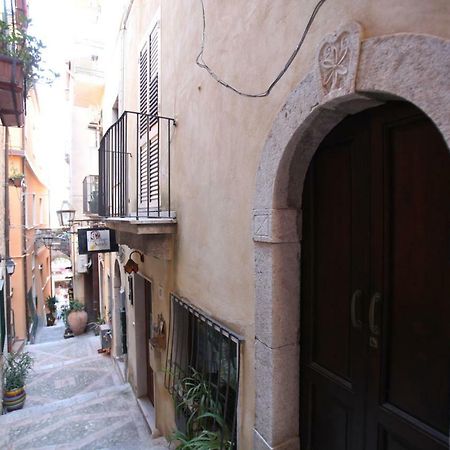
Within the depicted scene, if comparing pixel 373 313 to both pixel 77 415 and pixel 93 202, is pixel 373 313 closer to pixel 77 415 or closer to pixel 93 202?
pixel 77 415

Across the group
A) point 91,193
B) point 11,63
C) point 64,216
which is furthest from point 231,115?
point 64,216

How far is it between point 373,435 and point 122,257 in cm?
667

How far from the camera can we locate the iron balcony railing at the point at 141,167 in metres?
4.29

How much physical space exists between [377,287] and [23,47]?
14.9 ft

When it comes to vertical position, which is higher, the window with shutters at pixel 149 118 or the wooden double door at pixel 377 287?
the window with shutters at pixel 149 118

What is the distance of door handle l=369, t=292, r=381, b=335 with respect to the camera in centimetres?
183

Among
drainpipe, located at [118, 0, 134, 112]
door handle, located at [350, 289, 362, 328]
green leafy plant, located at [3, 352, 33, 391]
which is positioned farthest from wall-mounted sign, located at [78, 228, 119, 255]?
door handle, located at [350, 289, 362, 328]

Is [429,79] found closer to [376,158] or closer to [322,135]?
[376,158]

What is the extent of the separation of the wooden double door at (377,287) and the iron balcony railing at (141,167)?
2.24 meters

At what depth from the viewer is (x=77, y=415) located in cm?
594

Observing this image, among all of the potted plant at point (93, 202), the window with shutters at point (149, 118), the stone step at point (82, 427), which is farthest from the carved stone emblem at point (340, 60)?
the potted plant at point (93, 202)

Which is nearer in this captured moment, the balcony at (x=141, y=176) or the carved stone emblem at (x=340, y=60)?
the carved stone emblem at (x=340, y=60)

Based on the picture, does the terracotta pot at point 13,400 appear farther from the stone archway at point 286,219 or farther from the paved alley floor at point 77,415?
the stone archway at point 286,219

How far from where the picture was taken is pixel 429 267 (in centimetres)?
160
